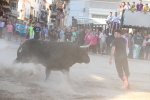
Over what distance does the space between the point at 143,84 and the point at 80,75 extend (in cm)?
202

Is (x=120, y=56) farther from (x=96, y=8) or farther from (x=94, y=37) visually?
(x=96, y=8)

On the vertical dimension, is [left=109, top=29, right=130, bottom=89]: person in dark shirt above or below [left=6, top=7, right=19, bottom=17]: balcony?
below

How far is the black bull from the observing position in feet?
31.2

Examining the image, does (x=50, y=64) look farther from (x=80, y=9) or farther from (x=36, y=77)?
(x=80, y=9)

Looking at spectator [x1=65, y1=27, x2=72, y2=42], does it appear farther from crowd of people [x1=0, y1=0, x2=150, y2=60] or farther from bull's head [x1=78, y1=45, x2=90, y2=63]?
bull's head [x1=78, y1=45, x2=90, y2=63]

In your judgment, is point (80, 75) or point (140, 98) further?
point (80, 75)

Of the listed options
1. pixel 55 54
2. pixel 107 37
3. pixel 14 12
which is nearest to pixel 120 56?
pixel 55 54

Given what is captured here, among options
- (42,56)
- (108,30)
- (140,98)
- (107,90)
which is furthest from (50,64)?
(108,30)

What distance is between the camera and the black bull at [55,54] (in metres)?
9.51

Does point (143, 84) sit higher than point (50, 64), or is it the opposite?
point (50, 64)

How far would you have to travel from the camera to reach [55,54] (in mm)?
9547

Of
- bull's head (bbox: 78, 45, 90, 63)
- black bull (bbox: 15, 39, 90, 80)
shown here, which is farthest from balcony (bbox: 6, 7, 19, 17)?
bull's head (bbox: 78, 45, 90, 63)

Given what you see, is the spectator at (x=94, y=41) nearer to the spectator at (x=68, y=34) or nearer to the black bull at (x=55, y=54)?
the spectator at (x=68, y=34)

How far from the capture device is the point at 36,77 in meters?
9.85
